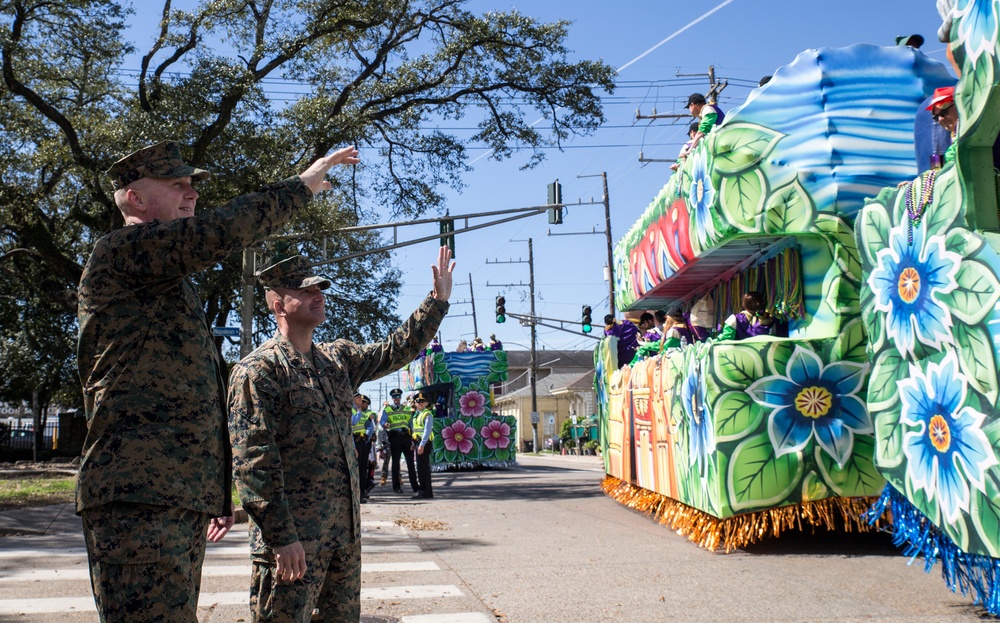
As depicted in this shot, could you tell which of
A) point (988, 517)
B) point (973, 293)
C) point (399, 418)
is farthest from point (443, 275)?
point (399, 418)

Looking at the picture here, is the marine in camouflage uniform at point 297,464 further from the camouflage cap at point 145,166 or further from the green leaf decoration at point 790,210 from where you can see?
the green leaf decoration at point 790,210

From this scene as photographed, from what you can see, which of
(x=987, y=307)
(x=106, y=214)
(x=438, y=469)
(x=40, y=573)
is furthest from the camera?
(x=438, y=469)

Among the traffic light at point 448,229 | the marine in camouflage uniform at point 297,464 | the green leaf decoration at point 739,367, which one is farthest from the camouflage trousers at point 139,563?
the traffic light at point 448,229

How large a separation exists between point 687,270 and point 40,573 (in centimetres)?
743

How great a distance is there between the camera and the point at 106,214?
65.9 ft

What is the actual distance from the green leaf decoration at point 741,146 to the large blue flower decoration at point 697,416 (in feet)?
6.25

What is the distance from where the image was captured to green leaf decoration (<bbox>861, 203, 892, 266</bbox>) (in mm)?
6562

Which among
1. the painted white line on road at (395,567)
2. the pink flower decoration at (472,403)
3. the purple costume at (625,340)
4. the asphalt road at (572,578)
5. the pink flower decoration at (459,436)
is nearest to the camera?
the asphalt road at (572,578)

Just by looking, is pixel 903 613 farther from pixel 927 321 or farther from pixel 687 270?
pixel 687 270

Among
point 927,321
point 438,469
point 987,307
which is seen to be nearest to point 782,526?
point 927,321

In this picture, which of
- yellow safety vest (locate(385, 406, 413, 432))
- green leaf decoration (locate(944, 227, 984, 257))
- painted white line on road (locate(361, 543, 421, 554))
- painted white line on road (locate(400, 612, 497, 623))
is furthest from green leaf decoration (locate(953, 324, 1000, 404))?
yellow safety vest (locate(385, 406, 413, 432))

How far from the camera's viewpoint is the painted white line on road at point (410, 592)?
6918 mm

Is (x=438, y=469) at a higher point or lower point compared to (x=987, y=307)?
lower

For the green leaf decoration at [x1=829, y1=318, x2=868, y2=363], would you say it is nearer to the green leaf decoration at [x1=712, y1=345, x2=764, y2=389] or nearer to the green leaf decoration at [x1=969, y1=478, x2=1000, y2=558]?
the green leaf decoration at [x1=712, y1=345, x2=764, y2=389]
